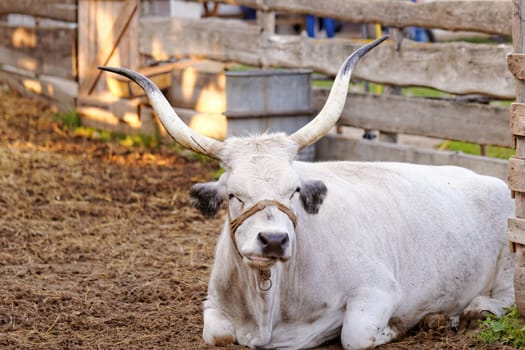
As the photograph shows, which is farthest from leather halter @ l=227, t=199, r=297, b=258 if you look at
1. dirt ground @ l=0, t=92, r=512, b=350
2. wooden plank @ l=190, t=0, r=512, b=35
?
wooden plank @ l=190, t=0, r=512, b=35

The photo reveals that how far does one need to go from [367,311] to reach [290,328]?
1.32 feet

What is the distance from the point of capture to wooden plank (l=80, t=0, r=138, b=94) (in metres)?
11.9

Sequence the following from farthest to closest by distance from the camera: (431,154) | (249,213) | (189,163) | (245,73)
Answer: (189,163) → (245,73) → (431,154) → (249,213)

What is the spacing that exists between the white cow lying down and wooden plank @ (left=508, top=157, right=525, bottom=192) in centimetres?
75

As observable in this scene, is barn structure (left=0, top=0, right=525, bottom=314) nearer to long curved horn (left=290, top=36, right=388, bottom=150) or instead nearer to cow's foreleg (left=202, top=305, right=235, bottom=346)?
long curved horn (left=290, top=36, right=388, bottom=150)

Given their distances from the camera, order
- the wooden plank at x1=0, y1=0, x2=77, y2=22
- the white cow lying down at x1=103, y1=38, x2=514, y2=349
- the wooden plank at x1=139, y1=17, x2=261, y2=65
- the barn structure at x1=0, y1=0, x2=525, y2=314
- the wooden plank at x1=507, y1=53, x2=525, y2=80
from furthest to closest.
A: the wooden plank at x1=0, y1=0, x2=77, y2=22, the wooden plank at x1=139, y1=17, x2=261, y2=65, the barn structure at x1=0, y1=0, x2=525, y2=314, the wooden plank at x1=507, y1=53, x2=525, y2=80, the white cow lying down at x1=103, y1=38, x2=514, y2=349

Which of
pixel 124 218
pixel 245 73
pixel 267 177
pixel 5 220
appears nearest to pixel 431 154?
pixel 245 73

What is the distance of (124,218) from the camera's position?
8094 millimetres

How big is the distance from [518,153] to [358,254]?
3.22ft

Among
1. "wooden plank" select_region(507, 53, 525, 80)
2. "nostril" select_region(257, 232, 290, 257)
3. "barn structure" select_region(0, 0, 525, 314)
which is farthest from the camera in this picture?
"barn structure" select_region(0, 0, 525, 314)

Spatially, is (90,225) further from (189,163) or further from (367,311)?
(367,311)

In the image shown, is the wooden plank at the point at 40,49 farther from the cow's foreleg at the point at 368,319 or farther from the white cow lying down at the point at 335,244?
the cow's foreleg at the point at 368,319

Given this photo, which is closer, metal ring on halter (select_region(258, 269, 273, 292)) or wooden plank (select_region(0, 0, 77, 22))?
metal ring on halter (select_region(258, 269, 273, 292))

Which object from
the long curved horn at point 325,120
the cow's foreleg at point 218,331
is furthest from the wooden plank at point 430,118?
the cow's foreleg at point 218,331
